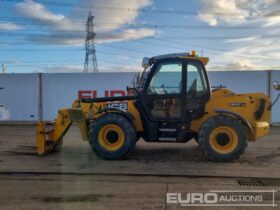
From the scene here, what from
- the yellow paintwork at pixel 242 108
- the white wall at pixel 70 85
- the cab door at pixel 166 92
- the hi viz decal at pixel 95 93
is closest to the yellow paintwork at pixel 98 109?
the cab door at pixel 166 92

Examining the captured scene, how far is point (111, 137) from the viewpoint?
351 inches

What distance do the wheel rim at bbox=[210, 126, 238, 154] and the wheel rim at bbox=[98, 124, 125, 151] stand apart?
1954 mm

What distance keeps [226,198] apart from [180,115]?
312cm

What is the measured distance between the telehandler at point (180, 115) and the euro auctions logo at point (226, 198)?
7.31ft

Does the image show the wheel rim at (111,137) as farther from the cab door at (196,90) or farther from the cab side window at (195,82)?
the cab side window at (195,82)

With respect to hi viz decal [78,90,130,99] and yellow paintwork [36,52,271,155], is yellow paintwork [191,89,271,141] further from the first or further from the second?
hi viz decal [78,90,130,99]

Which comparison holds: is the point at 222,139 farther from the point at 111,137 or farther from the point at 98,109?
the point at 98,109

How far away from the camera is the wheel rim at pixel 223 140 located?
8.62 m

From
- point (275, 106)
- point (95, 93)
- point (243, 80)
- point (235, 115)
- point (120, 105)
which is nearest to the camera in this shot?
point (235, 115)

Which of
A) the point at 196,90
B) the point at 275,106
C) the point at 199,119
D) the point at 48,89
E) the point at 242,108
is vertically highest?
the point at 196,90

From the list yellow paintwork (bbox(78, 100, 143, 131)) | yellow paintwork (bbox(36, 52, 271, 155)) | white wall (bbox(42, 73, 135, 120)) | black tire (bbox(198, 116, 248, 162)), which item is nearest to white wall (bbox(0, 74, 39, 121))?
white wall (bbox(42, 73, 135, 120))

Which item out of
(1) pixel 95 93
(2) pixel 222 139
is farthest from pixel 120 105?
(1) pixel 95 93

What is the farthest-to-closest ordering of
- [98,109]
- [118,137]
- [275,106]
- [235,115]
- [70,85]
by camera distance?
[70,85]
[275,106]
[98,109]
[118,137]
[235,115]

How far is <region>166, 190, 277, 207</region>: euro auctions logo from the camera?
5.90 m
